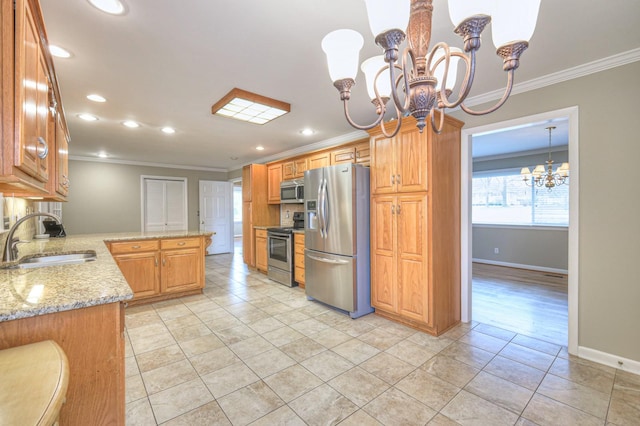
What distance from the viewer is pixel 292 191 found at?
495 cm

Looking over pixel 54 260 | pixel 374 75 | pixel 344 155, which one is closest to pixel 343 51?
pixel 374 75

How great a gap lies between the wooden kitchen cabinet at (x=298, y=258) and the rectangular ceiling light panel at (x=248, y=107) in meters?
1.82

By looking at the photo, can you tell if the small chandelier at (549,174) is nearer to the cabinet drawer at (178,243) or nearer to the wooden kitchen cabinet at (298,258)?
the wooden kitchen cabinet at (298,258)

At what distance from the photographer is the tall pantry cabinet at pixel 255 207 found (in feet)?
18.5

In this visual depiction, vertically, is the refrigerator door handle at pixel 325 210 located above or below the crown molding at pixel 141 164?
below

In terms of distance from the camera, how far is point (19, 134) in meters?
0.97

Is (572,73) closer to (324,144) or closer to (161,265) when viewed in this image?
(324,144)

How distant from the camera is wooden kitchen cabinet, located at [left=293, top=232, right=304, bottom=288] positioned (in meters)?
4.34

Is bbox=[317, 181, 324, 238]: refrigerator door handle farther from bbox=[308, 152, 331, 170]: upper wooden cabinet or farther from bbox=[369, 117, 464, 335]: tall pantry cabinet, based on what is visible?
bbox=[308, 152, 331, 170]: upper wooden cabinet

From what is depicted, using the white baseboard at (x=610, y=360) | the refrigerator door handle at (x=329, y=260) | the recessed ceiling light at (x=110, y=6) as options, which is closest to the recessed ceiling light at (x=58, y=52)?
the recessed ceiling light at (x=110, y=6)

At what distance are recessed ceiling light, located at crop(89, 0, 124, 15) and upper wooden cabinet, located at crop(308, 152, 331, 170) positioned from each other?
3046mm

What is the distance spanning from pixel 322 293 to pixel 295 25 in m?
2.82

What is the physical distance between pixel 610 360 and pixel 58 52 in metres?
4.70

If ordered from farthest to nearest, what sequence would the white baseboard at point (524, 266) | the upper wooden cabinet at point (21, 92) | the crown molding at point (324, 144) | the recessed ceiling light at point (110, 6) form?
1. the white baseboard at point (524, 266)
2. the crown molding at point (324, 144)
3. the recessed ceiling light at point (110, 6)
4. the upper wooden cabinet at point (21, 92)
